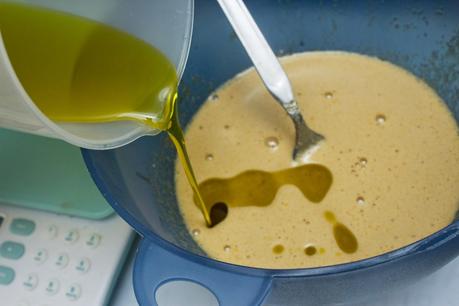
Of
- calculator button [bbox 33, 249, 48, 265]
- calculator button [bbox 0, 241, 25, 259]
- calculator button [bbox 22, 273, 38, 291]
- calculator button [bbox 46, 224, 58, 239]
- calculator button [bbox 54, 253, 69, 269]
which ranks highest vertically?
calculator button [bbox 46, 224, 58, 239]

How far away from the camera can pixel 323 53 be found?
91 cm

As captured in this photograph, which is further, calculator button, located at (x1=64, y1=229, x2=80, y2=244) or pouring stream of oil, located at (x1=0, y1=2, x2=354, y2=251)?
calculator button, located at (x1=64, y1=229, x2=80, y2=244)

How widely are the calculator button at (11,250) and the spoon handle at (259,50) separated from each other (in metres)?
0.33

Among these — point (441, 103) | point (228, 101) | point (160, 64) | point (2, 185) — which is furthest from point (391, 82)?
point (2, 185)

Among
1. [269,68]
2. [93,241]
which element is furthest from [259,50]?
[93,241]

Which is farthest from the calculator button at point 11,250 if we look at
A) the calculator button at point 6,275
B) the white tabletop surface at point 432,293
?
the white tabletop surface at point 432,293

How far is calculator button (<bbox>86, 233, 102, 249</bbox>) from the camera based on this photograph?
71 centimetres

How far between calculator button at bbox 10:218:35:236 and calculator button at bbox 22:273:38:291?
0.18 feet

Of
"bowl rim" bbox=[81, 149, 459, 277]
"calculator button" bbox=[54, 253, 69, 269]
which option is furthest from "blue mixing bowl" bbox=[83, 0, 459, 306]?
"calculator button" bbox=[54, 253, 69, 269]

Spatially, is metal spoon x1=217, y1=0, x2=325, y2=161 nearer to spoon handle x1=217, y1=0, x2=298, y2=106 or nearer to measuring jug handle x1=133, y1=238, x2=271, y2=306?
spoon handle x1=217, y1=0, x2=298, y2=106

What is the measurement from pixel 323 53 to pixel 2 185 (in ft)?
1.45

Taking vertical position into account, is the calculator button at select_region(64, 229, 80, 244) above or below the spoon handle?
below

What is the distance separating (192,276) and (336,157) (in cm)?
32

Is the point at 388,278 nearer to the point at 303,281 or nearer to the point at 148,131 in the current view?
the point at 303,281
